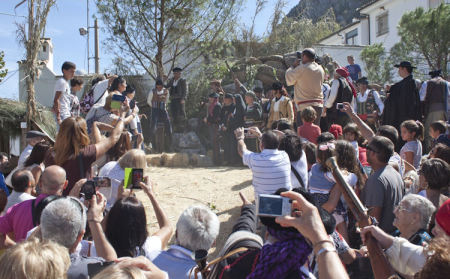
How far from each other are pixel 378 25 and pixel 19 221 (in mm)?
32554

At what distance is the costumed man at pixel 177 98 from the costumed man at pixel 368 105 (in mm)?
4968

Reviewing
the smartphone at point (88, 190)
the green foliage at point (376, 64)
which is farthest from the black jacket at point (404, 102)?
the green foliage at point (376, 64)

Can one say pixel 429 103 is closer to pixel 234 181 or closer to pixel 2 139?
pixel 234 181

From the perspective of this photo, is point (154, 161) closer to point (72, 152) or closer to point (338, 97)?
point (338, 97)

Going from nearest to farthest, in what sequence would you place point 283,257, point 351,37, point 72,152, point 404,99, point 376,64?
point 283,257, point 72,152, point 404,99, point 376,64, point 351,37

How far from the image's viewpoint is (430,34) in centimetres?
1741

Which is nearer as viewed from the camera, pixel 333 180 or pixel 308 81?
pixel 333 180

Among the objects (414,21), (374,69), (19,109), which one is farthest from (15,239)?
(374,69)

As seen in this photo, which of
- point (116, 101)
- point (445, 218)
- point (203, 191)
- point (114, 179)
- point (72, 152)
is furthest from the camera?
point (203, 191)

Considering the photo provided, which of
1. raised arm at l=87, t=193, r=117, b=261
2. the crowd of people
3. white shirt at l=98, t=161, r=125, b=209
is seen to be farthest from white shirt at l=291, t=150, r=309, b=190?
raised arm at l=87, t=193, r=117, b=261

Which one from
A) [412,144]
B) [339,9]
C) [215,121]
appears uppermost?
[339,9]

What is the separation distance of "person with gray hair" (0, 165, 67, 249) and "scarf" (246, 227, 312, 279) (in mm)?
2033

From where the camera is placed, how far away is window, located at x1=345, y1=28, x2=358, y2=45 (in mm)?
33812

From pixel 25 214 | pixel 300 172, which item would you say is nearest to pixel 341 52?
pixel 300 172
